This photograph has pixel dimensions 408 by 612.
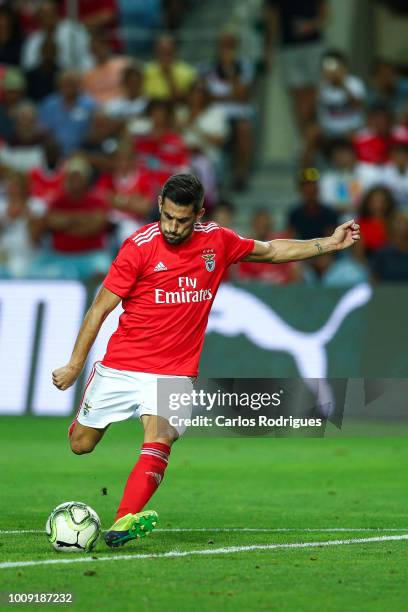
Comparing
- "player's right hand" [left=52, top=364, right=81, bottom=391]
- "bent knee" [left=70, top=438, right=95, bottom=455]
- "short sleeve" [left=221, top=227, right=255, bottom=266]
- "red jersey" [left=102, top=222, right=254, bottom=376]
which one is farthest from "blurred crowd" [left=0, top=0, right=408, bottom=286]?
"player's right hand" [left=52, top=364, right=81, bottom=391]

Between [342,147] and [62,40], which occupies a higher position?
[62,40]

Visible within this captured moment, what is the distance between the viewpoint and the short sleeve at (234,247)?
8.97 meters

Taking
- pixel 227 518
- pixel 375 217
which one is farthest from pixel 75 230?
pixel 227 518

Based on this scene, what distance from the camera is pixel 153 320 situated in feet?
28.7

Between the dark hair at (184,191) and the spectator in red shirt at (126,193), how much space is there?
35.4 feet

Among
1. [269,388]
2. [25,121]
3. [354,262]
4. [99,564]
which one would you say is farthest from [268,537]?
[25,121]

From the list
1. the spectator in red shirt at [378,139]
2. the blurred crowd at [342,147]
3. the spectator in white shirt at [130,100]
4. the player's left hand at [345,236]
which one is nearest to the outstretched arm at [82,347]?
the player's left hand at [345,236]

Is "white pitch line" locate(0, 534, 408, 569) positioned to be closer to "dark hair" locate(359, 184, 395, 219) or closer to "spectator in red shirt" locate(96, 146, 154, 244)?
"dark hair" locate(359, 184, 395, 219)

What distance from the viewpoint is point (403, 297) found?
16719 millimetres

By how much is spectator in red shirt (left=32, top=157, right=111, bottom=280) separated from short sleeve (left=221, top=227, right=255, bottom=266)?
9.92 m

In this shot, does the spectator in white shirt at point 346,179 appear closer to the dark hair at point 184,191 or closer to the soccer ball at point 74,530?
the dark hair at point 184,191

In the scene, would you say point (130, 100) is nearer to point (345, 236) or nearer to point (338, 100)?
point (338, 100)

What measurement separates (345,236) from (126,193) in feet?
35.2

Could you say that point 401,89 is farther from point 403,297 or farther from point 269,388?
point 269,388
